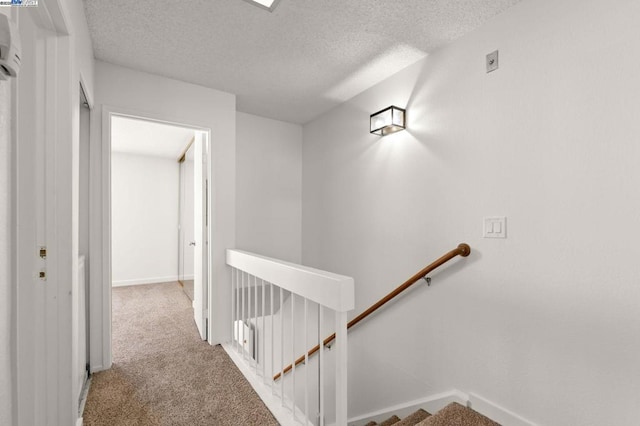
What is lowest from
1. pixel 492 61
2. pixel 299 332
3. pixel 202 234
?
pixel 299 332

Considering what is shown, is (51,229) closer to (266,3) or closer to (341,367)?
(341,367)

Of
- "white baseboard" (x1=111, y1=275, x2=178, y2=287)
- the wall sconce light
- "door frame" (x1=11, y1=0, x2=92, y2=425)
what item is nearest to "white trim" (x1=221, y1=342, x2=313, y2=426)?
"door frame" (x1=11, y1=0, x2=92, y2=425)

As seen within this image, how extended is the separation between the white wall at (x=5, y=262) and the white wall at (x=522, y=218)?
2080 millimetres

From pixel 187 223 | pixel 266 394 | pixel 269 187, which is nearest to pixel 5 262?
pixel 266 394

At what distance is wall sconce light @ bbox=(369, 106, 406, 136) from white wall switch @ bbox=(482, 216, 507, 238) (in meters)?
0.96

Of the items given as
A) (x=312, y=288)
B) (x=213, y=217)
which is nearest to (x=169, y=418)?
(x=312, y=288)

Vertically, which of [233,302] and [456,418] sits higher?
[233,302]

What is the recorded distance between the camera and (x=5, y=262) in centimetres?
84

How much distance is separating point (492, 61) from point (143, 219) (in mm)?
5440

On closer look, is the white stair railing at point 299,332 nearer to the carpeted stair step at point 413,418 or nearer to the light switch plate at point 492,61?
the carpeted stair step at point 413,418

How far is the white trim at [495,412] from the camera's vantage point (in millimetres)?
1611

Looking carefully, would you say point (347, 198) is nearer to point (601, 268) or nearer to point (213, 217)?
point (213, 217)

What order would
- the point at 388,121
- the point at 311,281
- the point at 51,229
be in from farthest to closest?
the point at 388,121
the point at 311,281
the point at 51,229

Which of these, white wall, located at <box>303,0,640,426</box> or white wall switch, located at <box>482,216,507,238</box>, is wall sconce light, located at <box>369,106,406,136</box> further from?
white wall switch, located at <box>482,216,507,238</box>
